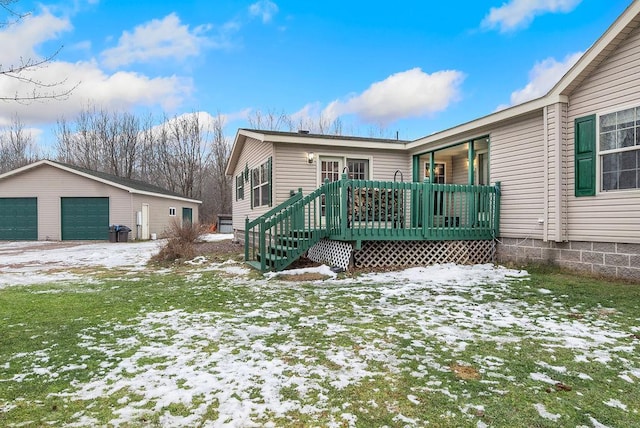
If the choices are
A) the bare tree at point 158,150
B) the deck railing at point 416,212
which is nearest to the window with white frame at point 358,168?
the deck railing at point 416,212

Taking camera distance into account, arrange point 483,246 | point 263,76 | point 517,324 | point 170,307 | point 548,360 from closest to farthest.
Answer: point 548,360
point 517,324
point 170,307
point 483,246
point 263,76

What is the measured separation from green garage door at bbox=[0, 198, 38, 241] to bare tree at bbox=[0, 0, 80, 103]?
17.3 metres

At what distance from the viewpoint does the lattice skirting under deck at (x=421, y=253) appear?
8039 millimetres

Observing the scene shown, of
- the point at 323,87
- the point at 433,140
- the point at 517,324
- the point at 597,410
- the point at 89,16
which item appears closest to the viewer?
the point at 597,410

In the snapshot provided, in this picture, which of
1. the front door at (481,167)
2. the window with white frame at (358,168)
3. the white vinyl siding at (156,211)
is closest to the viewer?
the front door at (481,167)

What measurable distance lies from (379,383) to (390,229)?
539 centimetres

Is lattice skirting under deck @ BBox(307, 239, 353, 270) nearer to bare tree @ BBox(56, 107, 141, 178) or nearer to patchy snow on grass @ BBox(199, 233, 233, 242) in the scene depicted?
patchy snow on grass @ BBox(199, 233, 233, 242)

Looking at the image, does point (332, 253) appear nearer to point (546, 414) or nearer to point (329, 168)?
point (329, 168)

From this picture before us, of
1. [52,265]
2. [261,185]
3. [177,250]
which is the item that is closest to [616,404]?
[177,250]

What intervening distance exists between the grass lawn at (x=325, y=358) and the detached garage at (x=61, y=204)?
1367cm

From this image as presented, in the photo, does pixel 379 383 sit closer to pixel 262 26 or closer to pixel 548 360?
pixel 548 360

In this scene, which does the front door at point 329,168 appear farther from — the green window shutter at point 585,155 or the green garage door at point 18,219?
the green garage door at point 18,219

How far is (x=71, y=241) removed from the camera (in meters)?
18.0

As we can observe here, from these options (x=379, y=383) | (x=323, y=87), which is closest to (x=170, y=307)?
(x=379, y=383)
